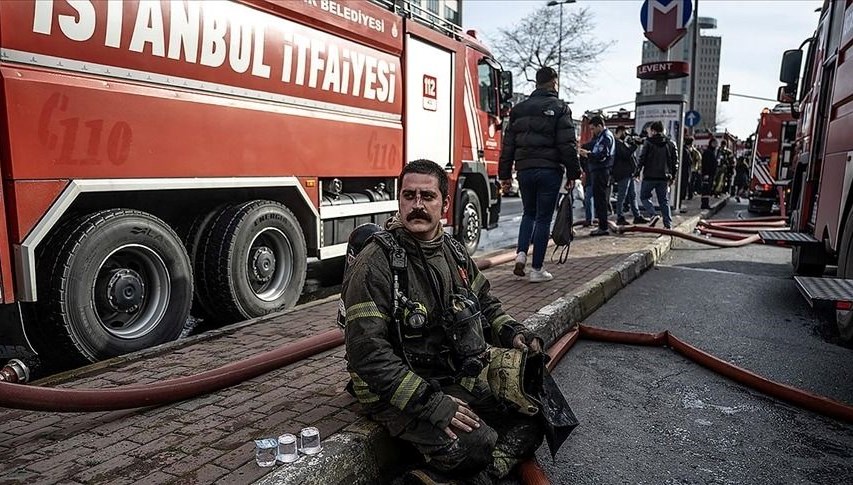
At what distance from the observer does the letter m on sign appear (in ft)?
34.7

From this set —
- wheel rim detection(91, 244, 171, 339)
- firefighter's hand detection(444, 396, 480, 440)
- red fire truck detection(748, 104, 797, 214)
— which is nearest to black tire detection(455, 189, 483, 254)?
wheel rim detection(91, 244, 171, 339)

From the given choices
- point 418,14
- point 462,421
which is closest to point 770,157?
point 418,14

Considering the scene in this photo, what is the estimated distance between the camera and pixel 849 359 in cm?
420

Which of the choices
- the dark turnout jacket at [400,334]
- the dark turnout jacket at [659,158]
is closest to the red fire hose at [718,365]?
the dark turnout jacket at [400,334]

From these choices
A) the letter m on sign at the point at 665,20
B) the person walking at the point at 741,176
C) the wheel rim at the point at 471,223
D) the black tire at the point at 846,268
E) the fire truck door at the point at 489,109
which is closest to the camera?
the black tire at the point at 846,268

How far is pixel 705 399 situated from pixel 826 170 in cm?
303

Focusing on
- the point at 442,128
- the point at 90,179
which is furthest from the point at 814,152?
the point at 90,179

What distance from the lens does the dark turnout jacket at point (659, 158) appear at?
996 cm

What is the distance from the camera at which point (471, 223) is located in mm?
8625

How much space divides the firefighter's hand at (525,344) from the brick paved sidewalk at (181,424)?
0.82 m

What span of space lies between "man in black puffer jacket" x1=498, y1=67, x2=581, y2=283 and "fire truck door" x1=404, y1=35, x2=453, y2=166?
1533 mm

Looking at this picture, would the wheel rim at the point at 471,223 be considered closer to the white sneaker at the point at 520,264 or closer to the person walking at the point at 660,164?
the white sneaker at the point at 520,264

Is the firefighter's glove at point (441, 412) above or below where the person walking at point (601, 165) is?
below

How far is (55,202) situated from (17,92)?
604 mm
